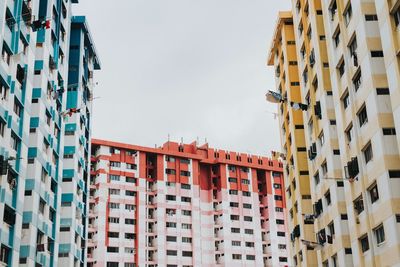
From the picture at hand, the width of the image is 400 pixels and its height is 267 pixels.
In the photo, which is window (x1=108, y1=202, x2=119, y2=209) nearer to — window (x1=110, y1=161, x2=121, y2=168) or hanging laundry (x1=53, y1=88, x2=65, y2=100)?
window (x1=110, y1=161, x2=121, y2=168)

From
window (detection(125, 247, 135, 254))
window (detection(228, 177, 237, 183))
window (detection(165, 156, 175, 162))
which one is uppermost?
window (detection(165, 156, 175, 162))

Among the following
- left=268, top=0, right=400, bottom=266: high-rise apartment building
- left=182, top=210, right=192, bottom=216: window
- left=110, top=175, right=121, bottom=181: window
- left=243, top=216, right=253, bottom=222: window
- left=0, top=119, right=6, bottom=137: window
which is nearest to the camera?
left=268, top=0, right=400, bottom=266: high-rise apartment building

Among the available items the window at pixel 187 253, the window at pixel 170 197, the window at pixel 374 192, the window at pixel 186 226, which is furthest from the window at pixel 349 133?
the window at pixel 186 226

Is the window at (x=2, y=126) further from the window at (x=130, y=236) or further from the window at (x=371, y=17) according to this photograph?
the window at (x=130, y=236)

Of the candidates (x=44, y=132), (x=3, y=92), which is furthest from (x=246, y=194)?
(x=3, y=92)

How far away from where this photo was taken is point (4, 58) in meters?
34.4

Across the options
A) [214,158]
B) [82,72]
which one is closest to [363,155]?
[82,72]

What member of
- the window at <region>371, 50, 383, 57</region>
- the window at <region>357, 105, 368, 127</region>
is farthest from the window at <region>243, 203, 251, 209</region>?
the window at <region>371, 50, 383, 57</region>

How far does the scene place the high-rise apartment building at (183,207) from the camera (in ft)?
263

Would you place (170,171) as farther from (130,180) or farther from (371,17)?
(371,17)

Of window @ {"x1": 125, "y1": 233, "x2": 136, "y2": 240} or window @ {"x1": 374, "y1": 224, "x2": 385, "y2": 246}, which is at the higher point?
window @ {"x1": 125, "y1": 233, "x2": 136, "y2": 240}

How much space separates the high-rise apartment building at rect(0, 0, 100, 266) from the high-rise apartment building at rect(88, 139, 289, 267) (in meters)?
23.7

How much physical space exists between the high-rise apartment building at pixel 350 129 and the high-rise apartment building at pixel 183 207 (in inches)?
1545

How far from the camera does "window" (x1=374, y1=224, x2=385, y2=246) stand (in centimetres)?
2729
